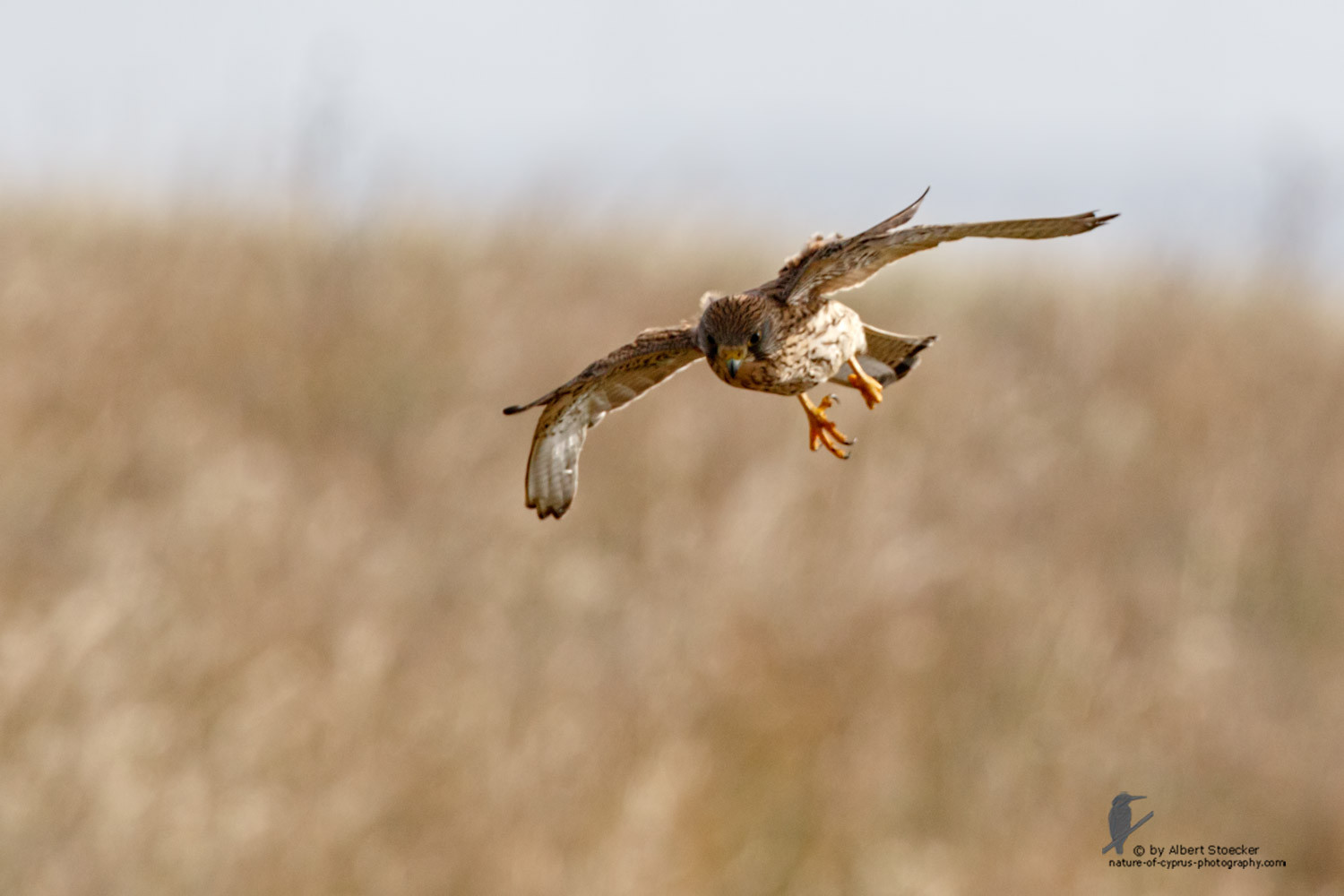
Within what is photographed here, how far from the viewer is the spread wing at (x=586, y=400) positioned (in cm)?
105

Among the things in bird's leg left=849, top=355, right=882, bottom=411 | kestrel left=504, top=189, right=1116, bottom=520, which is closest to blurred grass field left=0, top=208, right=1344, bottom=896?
bird's leg left=849, top=355, right=882, bottom=411

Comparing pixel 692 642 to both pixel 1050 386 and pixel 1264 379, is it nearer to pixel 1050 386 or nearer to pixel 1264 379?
pixel 1050 386

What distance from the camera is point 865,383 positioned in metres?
1.30

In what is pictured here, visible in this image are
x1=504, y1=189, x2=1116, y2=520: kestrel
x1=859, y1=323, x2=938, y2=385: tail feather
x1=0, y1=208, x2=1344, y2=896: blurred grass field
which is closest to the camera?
x1=504, y1=189, x2=1116, y2=520: kestrel

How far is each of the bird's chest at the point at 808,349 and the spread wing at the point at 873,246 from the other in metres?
0.04

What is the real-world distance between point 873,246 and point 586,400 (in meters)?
0.29

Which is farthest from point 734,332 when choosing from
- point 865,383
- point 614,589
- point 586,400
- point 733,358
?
point 614,589

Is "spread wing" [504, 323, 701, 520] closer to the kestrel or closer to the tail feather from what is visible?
the kestrel

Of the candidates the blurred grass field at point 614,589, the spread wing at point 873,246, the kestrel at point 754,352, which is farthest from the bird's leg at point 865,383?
the blurred grass field at point 614,589

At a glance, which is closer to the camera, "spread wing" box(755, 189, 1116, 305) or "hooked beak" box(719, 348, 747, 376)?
"spread wing" box(755, 189, 1116, 305)

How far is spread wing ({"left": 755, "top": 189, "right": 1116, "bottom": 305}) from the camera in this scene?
2.62ft

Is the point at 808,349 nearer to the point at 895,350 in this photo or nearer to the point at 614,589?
the point at 895,350

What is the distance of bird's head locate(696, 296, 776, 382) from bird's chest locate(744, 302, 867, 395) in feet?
0.05

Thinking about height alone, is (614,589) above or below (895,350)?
below
